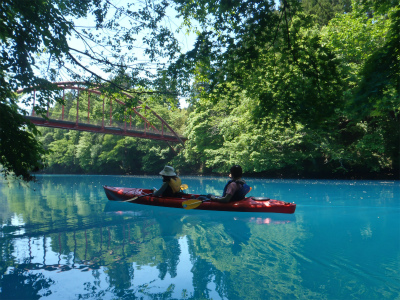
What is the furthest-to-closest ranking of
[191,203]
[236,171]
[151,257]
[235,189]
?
[191,203], [235,189], [236,171], [151,257]

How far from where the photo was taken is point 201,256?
173 inches

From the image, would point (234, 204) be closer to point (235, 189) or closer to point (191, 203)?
point (235, 189)

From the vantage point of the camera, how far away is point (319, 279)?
3.51 metres

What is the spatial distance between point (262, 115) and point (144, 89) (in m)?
2.68

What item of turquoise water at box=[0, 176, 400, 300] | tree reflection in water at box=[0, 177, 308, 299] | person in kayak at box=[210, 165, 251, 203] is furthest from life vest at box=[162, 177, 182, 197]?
person in kayak at box=[210, 165, 251, 203]

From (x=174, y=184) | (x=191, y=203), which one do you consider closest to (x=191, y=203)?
(x=191, y=203)

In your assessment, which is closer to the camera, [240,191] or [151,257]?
[151,257]

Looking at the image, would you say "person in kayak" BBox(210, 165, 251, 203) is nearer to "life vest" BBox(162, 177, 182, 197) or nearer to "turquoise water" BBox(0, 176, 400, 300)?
"turquoise water" BBox(0, 176, 400, 300)

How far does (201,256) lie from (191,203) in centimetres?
313

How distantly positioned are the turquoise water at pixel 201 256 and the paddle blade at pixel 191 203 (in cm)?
26

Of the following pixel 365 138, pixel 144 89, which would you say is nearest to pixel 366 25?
pixel 365 138

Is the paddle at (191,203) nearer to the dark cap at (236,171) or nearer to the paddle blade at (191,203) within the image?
the paddle blade at (191,203)

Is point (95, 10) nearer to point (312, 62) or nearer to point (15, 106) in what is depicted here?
point (15, 106)

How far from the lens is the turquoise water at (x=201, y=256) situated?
3.28 meters
